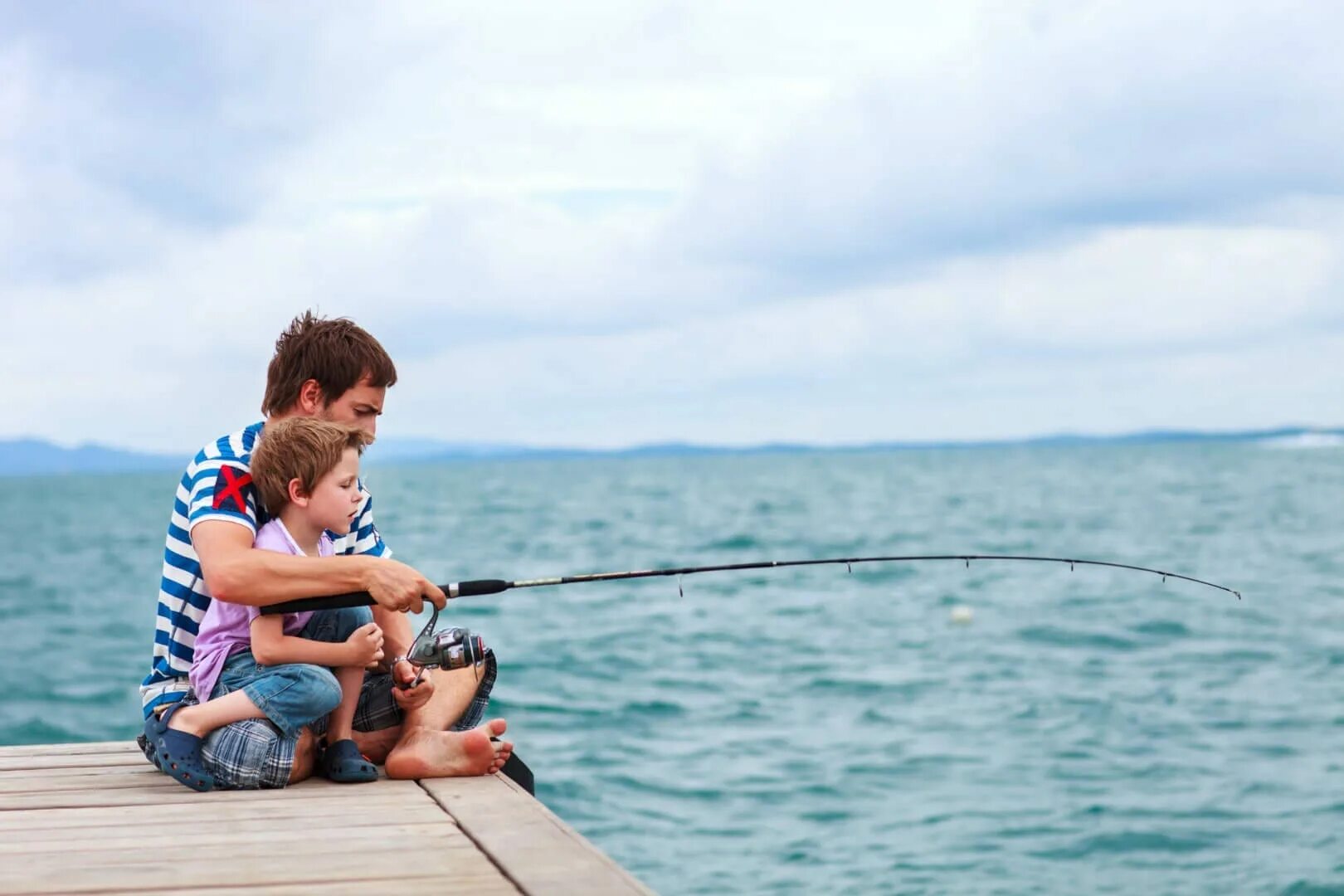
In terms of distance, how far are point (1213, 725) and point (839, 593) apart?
898cm

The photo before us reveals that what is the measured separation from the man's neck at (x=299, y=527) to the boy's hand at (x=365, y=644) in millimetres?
207

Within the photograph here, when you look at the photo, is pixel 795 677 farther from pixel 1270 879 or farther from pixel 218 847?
pixel 218 847

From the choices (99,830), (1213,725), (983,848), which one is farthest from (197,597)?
(1213,725)

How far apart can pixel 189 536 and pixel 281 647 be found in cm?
36

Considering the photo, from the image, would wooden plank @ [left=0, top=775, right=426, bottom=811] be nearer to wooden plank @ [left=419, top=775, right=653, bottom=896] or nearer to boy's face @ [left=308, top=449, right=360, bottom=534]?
wooden plank @ [left=419, top=775, right=653, bottom=896]

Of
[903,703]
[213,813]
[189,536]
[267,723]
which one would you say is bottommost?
[903,703]

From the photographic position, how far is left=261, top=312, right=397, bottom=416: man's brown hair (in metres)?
3.35

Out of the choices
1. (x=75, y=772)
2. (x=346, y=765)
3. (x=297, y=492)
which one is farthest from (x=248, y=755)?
(x=75, y=772)

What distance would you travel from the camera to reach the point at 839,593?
1827cm

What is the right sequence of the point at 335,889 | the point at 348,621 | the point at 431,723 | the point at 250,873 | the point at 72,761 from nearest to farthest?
1. the point at 335,889
2. the point at 250,873
3. the point at 348,621
4. the point at 431,723
5. the point at 72,761

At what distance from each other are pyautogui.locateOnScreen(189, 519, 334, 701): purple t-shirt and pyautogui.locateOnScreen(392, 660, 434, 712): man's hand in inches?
9.7

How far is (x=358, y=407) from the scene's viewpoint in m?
3.39

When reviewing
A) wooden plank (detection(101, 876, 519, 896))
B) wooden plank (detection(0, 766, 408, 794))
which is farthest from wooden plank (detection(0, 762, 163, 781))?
wooden plank (detection(101, 876, 519, 896))

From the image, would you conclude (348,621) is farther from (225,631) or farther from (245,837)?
(245,837)
